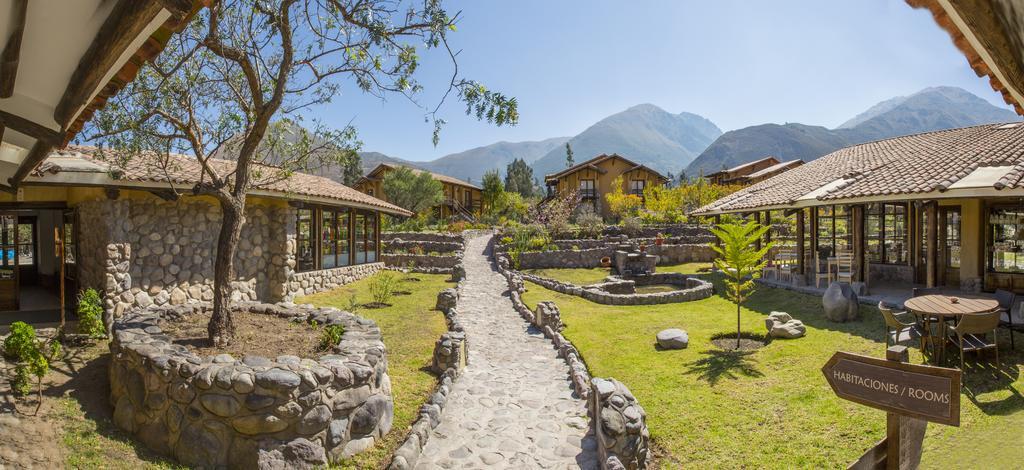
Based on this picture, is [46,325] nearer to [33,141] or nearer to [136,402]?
[136,402]

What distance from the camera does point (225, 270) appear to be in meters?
7.08

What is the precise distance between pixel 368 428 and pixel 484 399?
1815mm

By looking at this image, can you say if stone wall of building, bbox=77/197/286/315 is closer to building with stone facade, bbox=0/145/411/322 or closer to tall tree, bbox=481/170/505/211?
building with stone facade, bbox=0/145/411/322

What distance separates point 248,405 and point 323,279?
11598 mm

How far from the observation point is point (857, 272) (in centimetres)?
1347

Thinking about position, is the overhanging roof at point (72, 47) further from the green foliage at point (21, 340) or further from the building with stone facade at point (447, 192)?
the building with stone facade at point (447, 192)

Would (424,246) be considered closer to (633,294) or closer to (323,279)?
(323,279)

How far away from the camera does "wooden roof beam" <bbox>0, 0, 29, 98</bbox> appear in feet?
7.13

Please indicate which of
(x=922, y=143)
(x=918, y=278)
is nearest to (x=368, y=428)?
(x=918, y=278)

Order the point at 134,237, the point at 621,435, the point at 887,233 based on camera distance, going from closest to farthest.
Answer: the point at 621,435 → the point at 134,237 → the point at 887,233

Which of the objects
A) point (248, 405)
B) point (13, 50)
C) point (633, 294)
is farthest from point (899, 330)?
point (13, 50)

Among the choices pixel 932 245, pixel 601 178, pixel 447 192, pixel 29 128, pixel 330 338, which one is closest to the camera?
pixel 29 128

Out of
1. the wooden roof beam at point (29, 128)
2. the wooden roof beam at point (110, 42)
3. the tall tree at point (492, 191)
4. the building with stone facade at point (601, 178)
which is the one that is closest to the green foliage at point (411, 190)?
the tall tree at point (492, 191)

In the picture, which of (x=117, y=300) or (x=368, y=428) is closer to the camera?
(x=368, y=428)
